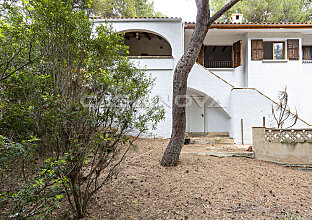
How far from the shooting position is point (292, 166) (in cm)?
628

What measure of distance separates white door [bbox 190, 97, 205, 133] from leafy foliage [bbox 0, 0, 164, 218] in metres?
9.09

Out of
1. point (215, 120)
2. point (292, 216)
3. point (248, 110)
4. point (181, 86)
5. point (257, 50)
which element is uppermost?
point (257, 50)

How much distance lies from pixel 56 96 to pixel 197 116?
33.1ft

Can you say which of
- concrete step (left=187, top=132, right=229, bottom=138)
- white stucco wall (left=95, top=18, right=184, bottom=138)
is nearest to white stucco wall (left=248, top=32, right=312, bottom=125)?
concrete step (left=187, top=132, right=229, bottom=138)

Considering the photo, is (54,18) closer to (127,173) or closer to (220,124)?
(127,173)

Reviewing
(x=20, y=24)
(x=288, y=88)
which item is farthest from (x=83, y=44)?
(x=288, y=88)

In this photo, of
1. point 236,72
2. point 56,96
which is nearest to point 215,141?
point 236,72

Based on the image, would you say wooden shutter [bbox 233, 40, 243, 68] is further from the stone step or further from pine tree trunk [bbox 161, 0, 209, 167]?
pine tree trunk [bbox 161, 0, 209, 167]

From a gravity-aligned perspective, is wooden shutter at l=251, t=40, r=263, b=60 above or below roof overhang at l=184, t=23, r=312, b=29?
below

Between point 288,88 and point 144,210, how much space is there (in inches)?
459

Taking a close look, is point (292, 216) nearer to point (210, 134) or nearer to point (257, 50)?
point (210, 134)

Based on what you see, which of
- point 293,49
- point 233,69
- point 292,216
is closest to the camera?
point 292,216

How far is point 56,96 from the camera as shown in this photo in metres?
2.33

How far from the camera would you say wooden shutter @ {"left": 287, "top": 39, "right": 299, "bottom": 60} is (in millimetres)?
11496
